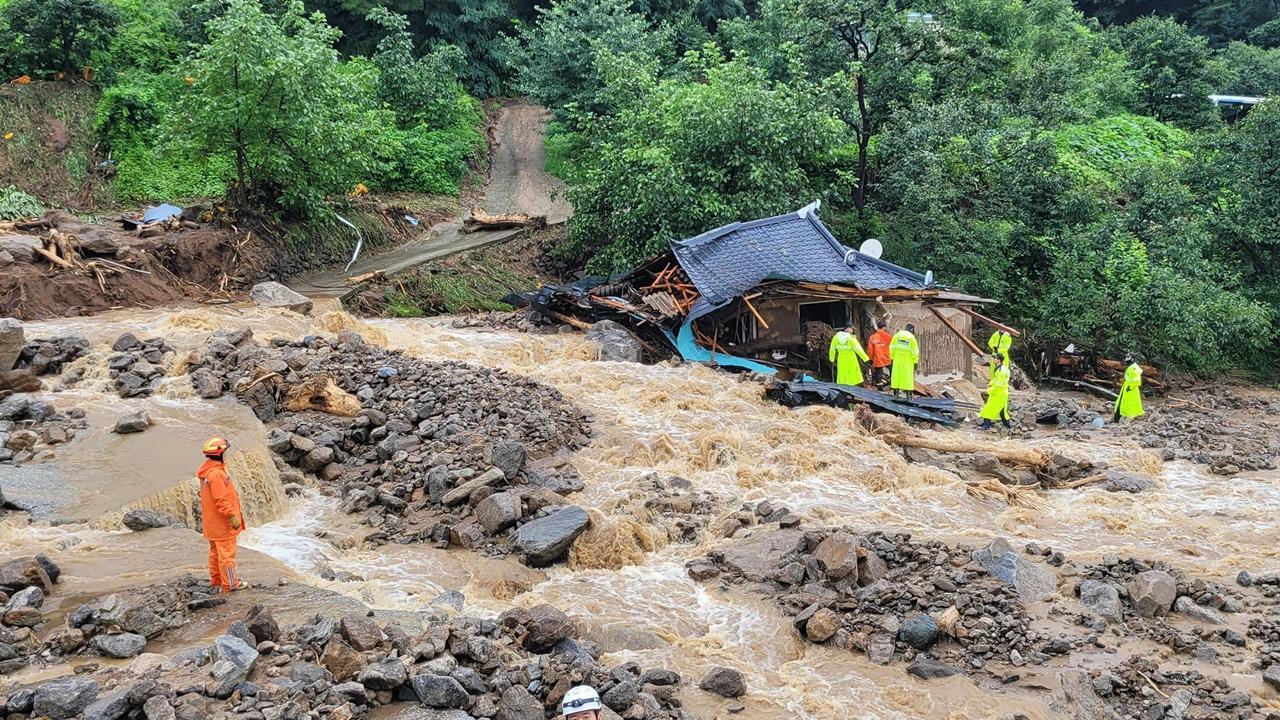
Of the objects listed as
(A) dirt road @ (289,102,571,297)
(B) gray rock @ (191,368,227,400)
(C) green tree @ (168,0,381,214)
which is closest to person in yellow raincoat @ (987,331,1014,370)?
(B) gray rock @ (191,368,227,400)

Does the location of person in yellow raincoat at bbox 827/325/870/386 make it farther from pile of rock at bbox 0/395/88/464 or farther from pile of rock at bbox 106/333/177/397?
pile of rock at bbox 0/395/88/464

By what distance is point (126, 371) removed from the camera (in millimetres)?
13570

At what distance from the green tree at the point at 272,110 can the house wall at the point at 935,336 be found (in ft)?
40.1

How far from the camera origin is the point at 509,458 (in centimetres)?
1183

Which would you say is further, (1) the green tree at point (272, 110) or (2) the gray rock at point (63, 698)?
(1) the green tree at point (272, 110)

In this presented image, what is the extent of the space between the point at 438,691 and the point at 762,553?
4.59 meters

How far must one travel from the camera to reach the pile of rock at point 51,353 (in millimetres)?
13555

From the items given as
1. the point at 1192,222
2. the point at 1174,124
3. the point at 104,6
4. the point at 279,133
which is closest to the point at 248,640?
the point at 279,133

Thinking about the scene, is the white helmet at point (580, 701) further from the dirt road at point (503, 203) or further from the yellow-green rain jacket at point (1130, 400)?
the dirt road at point (503, 203)

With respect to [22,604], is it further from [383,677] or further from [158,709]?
[383,677]

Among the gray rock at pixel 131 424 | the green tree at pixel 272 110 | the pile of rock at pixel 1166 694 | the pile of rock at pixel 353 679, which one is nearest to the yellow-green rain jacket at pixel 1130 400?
the pile of rock at pixel 1166 694

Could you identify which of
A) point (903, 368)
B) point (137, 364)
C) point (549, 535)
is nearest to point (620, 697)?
point (549, 535)

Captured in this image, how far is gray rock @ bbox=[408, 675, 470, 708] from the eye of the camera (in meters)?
6.41

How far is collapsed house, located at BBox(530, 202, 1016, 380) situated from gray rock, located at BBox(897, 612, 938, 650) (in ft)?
Answer: 29.6
